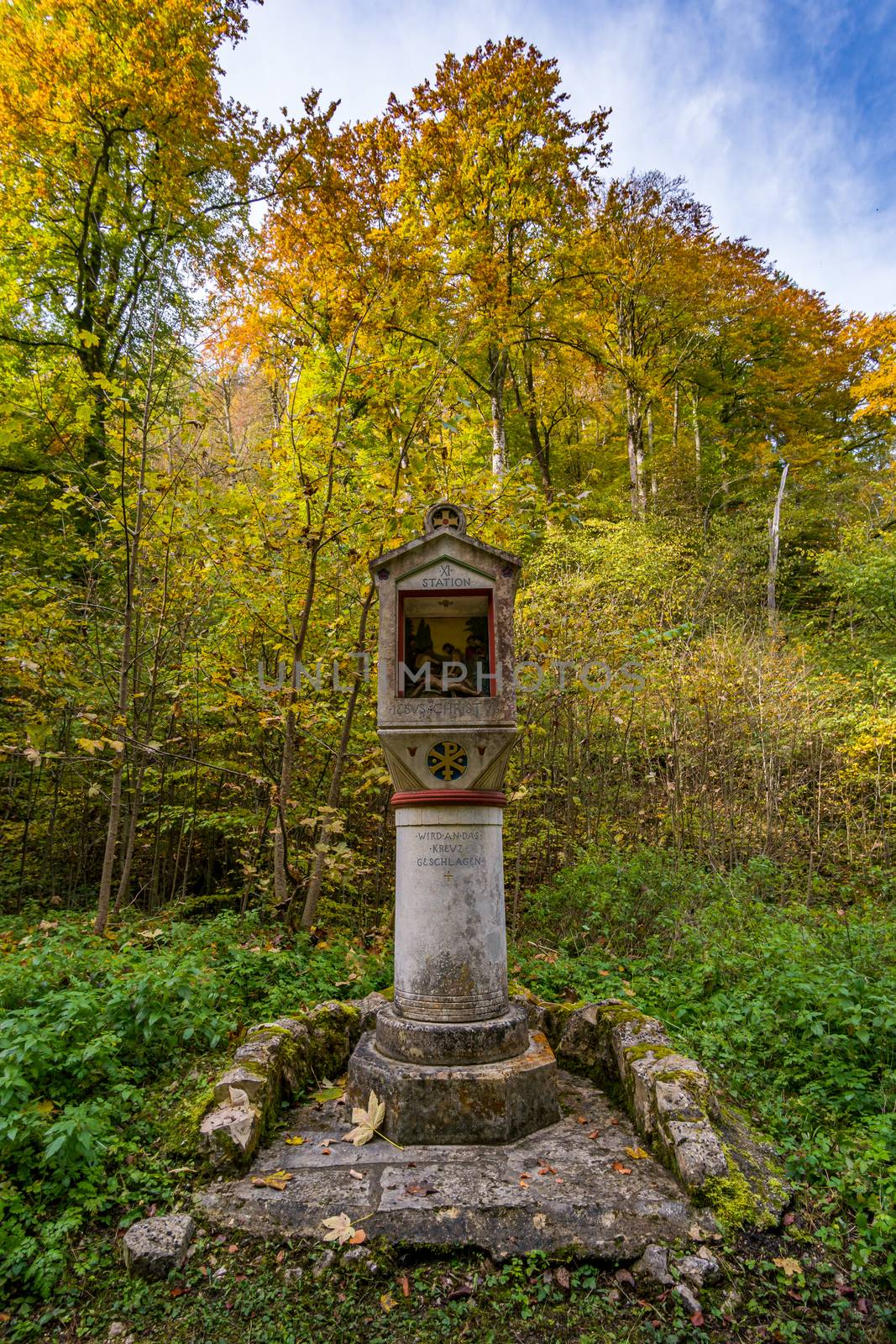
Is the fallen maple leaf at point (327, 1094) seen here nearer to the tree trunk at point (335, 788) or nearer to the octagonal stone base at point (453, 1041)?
the octagonal stone base at point (453, 1041)

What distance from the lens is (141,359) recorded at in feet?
20.6

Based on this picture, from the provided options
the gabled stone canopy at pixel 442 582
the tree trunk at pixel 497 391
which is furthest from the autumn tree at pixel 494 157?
the gabled stone canopy at pixel 442 582

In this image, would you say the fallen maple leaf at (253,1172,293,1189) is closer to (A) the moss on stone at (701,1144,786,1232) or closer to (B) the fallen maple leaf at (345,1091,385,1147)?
(B) the fallen maple leaf at (345,1091,385,1147)

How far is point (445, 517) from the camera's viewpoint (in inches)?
168

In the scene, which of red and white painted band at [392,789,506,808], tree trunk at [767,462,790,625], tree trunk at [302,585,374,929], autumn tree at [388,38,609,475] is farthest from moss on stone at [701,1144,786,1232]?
tree trunk at [767,462,790,625]

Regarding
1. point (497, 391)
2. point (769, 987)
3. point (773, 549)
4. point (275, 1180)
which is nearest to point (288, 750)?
point (275, 1180)

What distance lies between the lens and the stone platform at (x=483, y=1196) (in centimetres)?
274

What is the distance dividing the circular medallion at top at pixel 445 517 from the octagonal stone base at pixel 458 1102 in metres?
2.88

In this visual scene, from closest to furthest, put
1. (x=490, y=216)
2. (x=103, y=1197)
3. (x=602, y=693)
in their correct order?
(x=103, y=1197)
(x=602, y=693)
(x=490, y=216)

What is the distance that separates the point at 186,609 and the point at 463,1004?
13.9ft

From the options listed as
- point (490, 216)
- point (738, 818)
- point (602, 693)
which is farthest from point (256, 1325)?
point (490, 216)

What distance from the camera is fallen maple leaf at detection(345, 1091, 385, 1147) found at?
3.46 meters

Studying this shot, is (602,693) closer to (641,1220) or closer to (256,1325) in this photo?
(641,1220)

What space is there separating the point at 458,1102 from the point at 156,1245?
1407 millimetres
